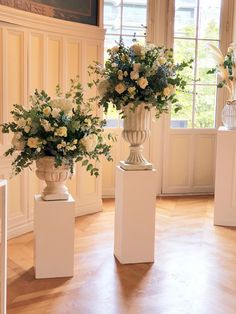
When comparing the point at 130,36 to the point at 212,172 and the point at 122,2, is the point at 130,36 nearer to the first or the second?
the point at 122,2

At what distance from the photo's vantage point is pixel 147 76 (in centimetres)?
338

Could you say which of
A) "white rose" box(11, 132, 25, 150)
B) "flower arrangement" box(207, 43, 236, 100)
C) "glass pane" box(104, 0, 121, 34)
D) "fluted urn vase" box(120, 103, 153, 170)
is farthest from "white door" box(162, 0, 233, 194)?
"white rose" box(11, 132, 25, 150)

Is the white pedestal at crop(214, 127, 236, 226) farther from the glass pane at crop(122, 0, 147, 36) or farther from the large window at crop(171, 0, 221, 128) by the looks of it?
the glass pane at crop(122, 0, 147, 36)

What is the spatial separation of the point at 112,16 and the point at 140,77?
2.46m

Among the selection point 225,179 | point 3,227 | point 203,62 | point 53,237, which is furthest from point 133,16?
point 3,227

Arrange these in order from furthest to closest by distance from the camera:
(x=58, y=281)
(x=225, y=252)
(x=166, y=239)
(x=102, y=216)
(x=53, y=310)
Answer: (x=102, y=216), (x=166, y=239), (x=225, y=252), (x=58, y=281), (x=53, y=310)

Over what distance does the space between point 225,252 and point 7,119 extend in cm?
217

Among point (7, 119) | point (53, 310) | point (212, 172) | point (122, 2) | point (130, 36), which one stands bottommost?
point (53, 310)

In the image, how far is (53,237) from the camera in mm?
3408

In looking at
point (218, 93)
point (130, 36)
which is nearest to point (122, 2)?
point (130, 36)

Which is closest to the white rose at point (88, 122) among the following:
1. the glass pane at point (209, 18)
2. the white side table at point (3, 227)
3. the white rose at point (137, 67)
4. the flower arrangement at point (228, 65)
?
the white rose at point (137, 67)

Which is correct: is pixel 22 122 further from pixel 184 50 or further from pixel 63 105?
pixel 184 50

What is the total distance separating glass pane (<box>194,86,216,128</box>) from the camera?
5.97 meters

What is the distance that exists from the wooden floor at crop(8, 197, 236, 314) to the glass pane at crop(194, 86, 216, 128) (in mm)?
1757
